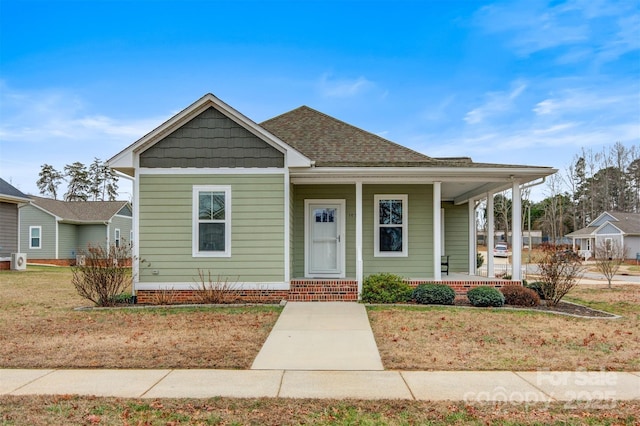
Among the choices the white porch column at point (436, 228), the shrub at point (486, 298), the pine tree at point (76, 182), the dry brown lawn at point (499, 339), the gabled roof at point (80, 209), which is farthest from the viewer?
the pine tree at point (76, 182)

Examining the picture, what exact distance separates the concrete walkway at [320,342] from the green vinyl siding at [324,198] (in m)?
2.56

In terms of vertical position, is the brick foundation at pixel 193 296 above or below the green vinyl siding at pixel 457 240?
below

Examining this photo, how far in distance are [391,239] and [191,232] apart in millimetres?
5288

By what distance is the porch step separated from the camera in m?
10.8

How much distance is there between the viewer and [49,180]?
5625 centimetres

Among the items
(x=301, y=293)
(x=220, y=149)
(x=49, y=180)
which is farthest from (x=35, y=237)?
(x=49, y=180)

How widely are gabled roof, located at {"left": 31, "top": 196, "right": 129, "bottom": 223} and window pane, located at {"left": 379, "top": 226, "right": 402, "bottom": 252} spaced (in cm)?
2489

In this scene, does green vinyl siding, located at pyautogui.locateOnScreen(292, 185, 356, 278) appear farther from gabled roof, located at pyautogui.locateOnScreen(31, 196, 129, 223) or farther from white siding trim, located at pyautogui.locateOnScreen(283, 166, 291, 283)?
gabled roof, located at pyautogui.locateOnScreen(31, 196, 129, 223)

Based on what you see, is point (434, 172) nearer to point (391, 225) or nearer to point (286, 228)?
point (391, 225)

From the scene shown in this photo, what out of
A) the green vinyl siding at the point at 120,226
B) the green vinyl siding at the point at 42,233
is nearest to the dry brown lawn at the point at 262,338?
the green vinyl siding at the point at 42,233

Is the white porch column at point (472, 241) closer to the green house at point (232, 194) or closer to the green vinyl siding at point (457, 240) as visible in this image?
the green vinyl siding at point (457, 240)

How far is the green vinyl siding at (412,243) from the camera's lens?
40.4 feet

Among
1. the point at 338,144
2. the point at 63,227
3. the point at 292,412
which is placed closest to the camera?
the point at 292,412

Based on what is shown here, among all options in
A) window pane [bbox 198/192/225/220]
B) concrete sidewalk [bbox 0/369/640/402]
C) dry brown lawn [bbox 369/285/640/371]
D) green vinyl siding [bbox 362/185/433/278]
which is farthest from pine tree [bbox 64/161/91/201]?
concrete sidewalk [bbox 0/369/640/402]
